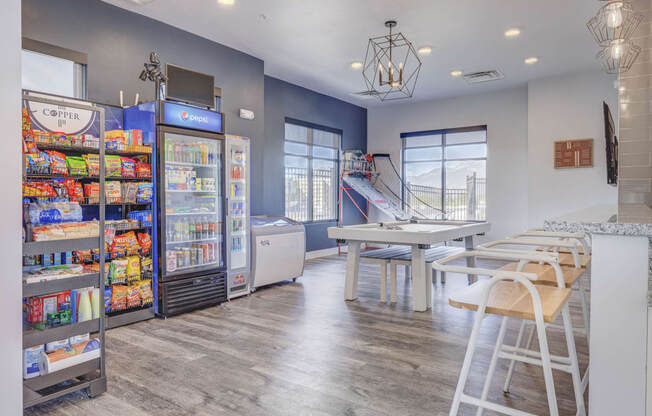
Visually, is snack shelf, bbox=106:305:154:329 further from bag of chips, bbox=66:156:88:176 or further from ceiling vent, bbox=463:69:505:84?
ceiling vent, bbox=463:69:505:84

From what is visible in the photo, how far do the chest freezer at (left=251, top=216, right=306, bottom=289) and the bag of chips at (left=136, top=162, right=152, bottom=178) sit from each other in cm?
158

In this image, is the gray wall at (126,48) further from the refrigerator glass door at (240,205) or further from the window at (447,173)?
the window at (447,173)

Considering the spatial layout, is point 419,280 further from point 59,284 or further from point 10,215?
point 10,215

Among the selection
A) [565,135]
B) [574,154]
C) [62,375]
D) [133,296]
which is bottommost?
[62,375]

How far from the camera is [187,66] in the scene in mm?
5320

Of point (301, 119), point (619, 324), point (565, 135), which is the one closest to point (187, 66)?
point (301, 119)

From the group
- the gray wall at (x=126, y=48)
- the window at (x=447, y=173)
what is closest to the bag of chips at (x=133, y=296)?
the gray wall at (x=126, y=48)

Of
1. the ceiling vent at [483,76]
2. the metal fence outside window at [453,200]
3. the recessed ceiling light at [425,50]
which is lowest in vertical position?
the metal fence outside window at [453,200]

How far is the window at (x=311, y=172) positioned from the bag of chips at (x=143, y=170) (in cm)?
376

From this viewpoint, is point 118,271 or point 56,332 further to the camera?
point 118,271

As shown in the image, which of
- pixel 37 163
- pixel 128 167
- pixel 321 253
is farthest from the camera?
pixel 321 253

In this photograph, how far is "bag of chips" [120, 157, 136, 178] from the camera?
4.02m

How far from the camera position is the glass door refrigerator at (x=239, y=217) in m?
5.07

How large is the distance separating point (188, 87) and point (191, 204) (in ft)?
4.34
